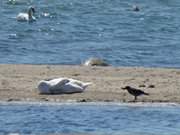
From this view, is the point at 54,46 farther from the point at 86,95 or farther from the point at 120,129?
the point at 120,129

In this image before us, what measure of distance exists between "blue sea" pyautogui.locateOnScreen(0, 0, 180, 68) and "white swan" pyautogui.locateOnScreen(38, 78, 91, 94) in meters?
5.96

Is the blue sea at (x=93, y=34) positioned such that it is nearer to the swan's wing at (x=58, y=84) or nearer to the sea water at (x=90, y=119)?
the swan's wing at (x=58, y=84)

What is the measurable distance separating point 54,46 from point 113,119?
41.5 feet

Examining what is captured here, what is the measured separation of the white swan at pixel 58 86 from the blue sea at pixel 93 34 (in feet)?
19.6

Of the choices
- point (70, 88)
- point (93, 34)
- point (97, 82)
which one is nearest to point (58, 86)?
point (70, 88)

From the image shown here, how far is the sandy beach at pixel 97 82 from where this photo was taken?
17.3 meters

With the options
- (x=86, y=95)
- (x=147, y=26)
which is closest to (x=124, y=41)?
(x=147, y=26)

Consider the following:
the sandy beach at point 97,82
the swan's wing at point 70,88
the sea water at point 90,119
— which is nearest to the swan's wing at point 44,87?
the sandy beach at point 97,82

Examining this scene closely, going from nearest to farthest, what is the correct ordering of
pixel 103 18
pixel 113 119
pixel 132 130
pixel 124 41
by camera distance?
pixel 132 130 → pixel 113 119 → pixel 124 41 → pixel 103 18

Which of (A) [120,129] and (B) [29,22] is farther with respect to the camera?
(B) [29,22]

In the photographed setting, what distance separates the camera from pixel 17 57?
24844 millimetres

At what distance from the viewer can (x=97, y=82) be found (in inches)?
734

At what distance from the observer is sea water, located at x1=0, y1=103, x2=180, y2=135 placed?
1478 centimetres

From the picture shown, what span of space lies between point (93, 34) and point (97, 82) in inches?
537
